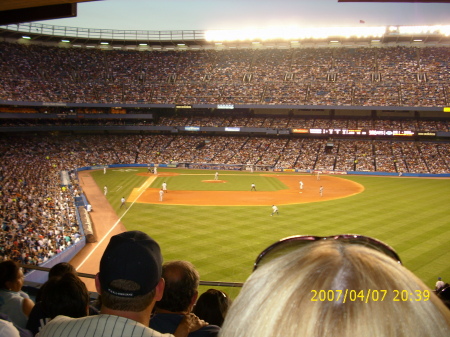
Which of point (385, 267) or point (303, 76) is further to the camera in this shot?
point (303, 76)

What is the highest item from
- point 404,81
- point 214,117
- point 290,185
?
point 404,81

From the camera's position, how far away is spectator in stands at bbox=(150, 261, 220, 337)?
3286 mm

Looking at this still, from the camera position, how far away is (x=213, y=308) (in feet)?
14.0

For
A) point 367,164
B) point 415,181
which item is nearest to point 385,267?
point 415,181

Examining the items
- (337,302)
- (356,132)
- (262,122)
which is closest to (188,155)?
(262,122)

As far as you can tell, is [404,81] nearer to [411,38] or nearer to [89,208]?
[411,38]

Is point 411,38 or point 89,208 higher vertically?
point 411,38

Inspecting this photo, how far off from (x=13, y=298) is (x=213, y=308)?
3.11 m

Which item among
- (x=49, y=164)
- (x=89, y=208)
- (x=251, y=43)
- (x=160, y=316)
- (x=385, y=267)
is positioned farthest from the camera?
(x=251, y=43)

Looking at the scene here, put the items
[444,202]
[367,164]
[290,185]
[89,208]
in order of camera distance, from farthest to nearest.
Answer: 1. [367,164]
2. [290,185]
3. [444,202]
4. [89,208]

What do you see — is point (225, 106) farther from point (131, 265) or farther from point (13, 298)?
point (131, 265)

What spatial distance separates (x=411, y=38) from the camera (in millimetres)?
67625

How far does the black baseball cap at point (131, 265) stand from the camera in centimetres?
232

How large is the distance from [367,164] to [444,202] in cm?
2413
